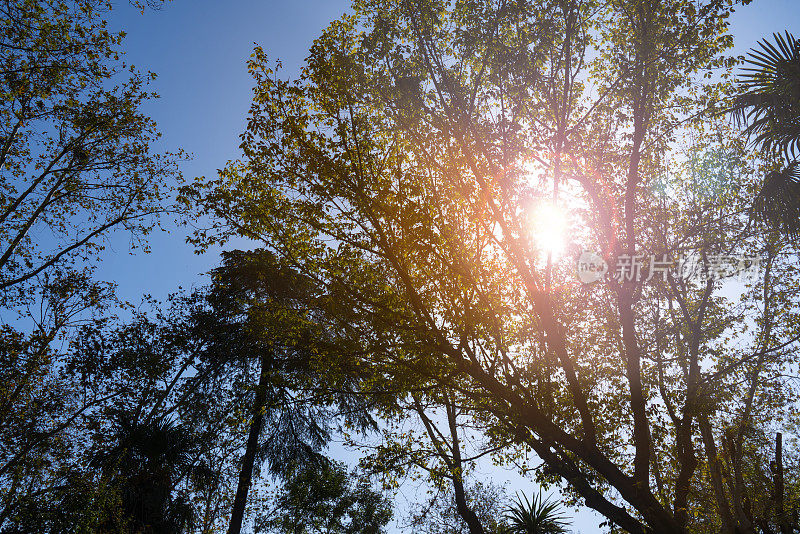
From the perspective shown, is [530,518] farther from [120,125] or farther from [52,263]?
[120,125]

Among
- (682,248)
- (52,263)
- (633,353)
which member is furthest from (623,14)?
(52,263)

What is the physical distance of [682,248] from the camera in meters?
11.8

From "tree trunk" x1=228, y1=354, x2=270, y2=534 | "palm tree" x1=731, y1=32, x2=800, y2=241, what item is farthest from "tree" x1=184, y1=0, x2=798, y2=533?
"tree trunk" x1=228, y1=354, x2=270, y2=534

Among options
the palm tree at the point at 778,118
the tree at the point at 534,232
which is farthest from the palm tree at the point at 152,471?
the palm tree at the point at 778,118

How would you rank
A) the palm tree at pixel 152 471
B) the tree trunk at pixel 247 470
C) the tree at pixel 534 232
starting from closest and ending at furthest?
the tree at pixel 534 232 → the palm tree at pixel 152 471 → the tree trunk at pixel 247 470

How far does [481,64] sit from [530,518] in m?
15.3

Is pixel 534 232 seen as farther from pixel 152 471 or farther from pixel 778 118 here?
pixel 152 471

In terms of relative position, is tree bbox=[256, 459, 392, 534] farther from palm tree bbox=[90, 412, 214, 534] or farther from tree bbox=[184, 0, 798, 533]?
tree bbox=[184, 0, 798, 533]

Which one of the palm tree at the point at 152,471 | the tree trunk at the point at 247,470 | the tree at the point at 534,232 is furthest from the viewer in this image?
the tree trunk at the point at 247,470

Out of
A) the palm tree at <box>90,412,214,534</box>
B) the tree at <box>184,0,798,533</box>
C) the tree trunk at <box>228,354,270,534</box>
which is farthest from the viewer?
the tree trunk at <box>228,354,270,534</box>

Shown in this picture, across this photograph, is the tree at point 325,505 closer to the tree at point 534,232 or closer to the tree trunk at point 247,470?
the tree trunk at point 247,470

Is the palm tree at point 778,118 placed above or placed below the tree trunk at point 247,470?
above

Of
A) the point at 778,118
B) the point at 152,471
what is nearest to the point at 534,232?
the point at 778,118

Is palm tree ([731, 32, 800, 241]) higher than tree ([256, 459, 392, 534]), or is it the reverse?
palm tree ([731, 32, 800, 241])
